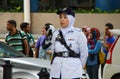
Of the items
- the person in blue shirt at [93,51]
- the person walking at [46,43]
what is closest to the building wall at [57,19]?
the person walking at [46,43]

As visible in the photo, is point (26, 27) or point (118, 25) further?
point (118, 25)

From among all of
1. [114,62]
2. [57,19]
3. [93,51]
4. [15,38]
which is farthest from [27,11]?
[114,62]

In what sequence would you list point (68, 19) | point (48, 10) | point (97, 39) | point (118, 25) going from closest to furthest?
point (68, 19) → point (97, 39) → point (118, 25) → point (48, 10)

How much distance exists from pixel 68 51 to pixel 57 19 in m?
21.8

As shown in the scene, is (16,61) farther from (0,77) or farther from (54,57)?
(54,57)

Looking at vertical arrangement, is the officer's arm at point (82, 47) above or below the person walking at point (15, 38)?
above

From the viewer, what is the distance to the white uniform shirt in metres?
6.87

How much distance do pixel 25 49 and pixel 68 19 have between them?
4396 mm

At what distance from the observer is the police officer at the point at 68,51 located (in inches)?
271

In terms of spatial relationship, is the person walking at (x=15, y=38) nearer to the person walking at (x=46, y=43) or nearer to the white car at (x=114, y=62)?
the person walking at (x=46, y=43)

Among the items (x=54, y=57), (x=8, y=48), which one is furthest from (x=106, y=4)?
(x=54, y=57)

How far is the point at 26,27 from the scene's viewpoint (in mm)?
12375

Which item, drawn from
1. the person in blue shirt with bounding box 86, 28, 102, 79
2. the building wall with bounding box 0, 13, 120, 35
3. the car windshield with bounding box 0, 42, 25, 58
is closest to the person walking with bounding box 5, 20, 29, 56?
the car windshield with bounding box 0, 42, 25, 58

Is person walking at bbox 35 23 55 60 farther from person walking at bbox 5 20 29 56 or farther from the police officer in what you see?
the police officer
